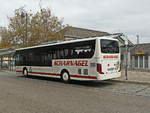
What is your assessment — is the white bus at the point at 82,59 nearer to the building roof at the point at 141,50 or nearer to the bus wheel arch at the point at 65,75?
the bus wheel arch at the point at 65,75

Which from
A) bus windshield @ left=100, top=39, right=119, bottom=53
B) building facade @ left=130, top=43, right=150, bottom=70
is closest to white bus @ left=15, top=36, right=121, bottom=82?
bus windshield @ left=100, top=39, right=119, bottom=53

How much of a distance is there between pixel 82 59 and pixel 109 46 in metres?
1.90

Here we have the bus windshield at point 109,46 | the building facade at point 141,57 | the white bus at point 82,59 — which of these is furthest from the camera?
the building facade at point 141,57

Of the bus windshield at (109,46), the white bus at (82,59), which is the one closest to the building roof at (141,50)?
the bus windshield at (109,46)

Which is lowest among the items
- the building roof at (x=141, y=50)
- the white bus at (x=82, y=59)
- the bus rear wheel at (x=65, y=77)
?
the bus rear wheel at (x=65, y=77)

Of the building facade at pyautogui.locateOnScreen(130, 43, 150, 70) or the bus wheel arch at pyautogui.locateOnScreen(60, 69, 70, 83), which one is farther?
the building facade at pyautogui.locateOnScreen(130, 43, 150, 70)

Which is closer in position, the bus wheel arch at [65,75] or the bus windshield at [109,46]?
the bus windshield at [109,46]

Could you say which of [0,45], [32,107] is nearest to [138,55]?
[32,107]

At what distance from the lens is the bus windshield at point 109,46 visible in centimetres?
1035

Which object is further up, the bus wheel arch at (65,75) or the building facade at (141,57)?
the building facade at (141,57)

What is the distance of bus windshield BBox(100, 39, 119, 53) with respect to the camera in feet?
34.0

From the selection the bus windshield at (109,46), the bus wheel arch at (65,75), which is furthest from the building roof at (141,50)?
the bus wheel arch at (65,75)

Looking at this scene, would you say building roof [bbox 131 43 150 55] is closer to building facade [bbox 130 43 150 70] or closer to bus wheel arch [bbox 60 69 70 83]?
building facade [bbox 130 43 150 70]

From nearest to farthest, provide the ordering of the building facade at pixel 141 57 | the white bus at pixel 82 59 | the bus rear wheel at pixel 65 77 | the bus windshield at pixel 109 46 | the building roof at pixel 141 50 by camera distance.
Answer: the white bus at pixel 82 59
the bus windshield at pixel 109 46
the bus rear wheel at pixel 65 77
the building facade at pixel 141 57
the building roof at pixel 141 50
